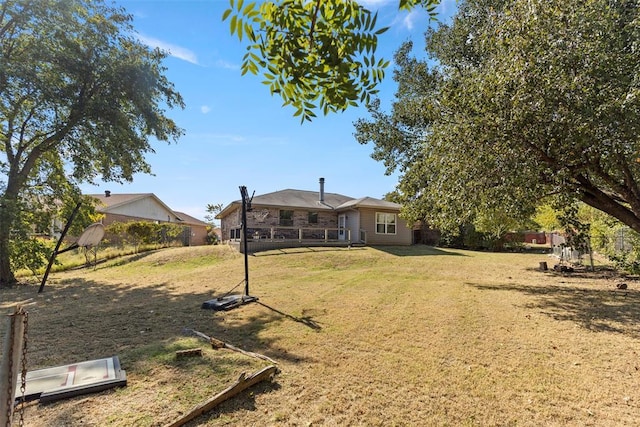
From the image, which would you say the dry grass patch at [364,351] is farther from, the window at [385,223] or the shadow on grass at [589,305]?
the window at [385,223]

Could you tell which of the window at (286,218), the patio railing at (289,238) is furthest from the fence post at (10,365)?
the window at (286,218)

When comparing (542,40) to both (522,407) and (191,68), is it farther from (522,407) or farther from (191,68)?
(191,68)

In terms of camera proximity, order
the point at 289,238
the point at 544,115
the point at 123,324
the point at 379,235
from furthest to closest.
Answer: the point at 379,235
the point at 289,238
the point at 544,115
the point at 123,324

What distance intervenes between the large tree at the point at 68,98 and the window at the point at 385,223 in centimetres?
1396

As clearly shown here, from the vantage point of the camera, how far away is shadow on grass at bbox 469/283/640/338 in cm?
597

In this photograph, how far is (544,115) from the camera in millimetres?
6039

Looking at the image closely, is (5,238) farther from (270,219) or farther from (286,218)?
(286,218)

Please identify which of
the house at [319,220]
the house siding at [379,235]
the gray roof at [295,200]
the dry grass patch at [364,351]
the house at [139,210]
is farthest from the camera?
the house at [139,210]

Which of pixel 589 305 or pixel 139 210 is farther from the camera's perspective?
pixel 139 210

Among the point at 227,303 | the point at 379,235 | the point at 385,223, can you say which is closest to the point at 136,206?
the point at 379,235

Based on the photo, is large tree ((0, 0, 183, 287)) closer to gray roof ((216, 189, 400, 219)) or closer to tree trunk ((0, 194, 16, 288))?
tree trunk ((0, 194, 16, 288))

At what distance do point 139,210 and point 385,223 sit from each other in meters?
23.1

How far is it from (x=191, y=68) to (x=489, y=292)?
9.39m

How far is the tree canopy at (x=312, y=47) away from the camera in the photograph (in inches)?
73.4
